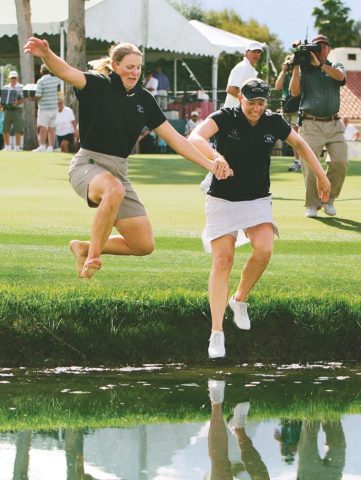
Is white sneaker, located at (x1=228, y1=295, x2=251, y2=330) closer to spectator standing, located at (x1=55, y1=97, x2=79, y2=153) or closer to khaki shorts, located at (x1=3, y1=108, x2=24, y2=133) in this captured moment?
spectator standing, located at (x1=55, y1=97, x2=79, y2=153)

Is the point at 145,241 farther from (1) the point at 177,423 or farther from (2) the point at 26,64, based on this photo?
(2) the point at 26,64

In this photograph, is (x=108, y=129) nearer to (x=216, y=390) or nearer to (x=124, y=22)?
(x=216, y=390)

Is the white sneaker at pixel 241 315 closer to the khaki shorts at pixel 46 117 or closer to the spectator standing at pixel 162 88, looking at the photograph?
the khaki shorts at pixel 46 117

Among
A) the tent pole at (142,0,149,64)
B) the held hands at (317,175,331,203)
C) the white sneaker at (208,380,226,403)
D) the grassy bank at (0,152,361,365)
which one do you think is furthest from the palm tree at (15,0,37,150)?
the white sneaker at (208,380,226,403)

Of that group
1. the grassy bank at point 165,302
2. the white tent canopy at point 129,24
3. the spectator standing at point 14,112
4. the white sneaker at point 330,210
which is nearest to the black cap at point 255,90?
the grassy bank at point 165,302

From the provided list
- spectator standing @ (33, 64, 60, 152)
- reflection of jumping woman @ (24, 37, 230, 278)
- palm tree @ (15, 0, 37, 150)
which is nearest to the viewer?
reflection of jumping woman @ (24, 37, 230, 278)

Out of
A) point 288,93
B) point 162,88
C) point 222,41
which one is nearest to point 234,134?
point 288,93

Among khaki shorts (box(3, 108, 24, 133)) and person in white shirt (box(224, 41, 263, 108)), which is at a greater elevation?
person in white shirt (box(224, 41, 263, 108))

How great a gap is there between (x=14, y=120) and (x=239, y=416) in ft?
83.2

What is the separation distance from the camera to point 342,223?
48.5 feet

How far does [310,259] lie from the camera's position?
464 inches

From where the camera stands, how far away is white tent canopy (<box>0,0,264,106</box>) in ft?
114

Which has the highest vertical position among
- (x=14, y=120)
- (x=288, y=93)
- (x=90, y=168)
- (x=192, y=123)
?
(x=90, y=168)

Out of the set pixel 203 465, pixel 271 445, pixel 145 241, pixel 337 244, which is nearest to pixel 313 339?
pixel 145 241
